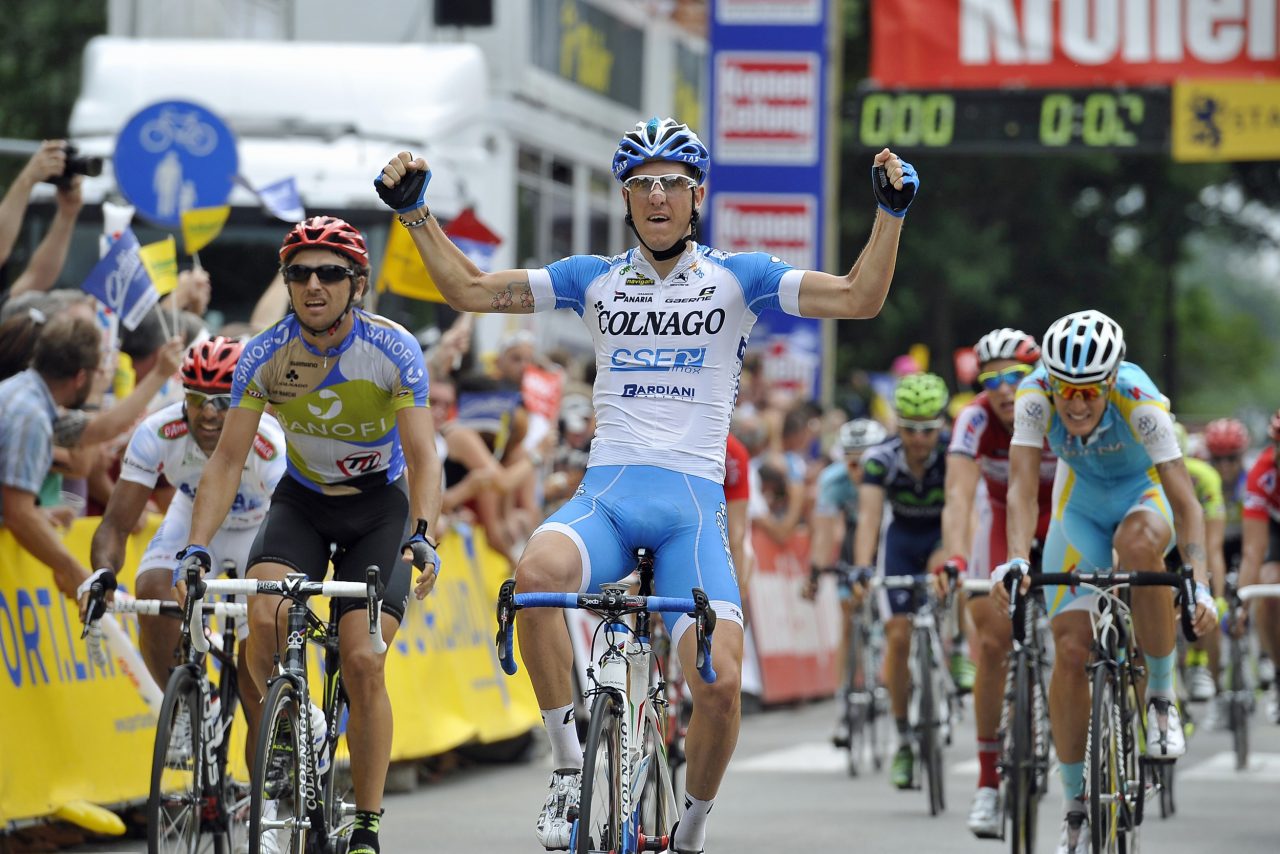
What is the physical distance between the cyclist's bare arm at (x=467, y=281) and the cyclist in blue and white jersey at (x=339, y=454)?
46cm

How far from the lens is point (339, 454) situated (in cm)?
830

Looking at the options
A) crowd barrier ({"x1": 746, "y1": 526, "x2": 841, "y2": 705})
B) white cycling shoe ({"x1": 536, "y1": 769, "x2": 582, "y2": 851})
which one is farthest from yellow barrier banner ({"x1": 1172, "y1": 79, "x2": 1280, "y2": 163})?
white cycling shoe ({"x1": 536, "y1": 769, "x2": 582, "y2": 851})

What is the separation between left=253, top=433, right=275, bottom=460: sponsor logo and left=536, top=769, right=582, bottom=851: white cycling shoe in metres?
2.87

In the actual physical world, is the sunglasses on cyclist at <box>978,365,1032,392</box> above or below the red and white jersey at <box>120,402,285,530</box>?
above

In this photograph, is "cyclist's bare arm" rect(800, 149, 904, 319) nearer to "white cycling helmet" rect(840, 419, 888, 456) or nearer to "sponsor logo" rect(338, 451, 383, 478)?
"sponsor logo" rect(338, 451, 383, 478)

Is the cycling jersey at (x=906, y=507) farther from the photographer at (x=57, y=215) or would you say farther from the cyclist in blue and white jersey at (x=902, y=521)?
the photographer at (x=57, y=215)

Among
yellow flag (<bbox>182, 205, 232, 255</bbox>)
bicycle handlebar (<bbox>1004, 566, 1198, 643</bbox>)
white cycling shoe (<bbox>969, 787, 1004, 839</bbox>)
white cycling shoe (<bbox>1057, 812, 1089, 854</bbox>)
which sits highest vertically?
yellow flag (<bbox>182, 205, 232, 255</bbox>)

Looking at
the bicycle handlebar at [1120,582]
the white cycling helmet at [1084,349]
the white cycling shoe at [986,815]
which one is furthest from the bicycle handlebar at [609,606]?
the white cycling shoe at [986,815]

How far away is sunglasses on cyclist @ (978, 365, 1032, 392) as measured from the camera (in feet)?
36.6

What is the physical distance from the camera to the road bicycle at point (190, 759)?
772 cm

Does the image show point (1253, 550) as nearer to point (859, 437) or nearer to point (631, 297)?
point (859, 437)

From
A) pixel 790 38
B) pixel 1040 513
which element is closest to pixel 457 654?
pixel 1040 513

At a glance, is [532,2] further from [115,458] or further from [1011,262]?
[1011,262]

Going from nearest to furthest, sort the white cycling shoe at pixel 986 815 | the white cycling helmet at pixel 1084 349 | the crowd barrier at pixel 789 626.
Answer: the white cycling helmet at pixel 1084 349, the white cycling shoe at pixel 986 815, the crowd barrier at pixel 789 626
